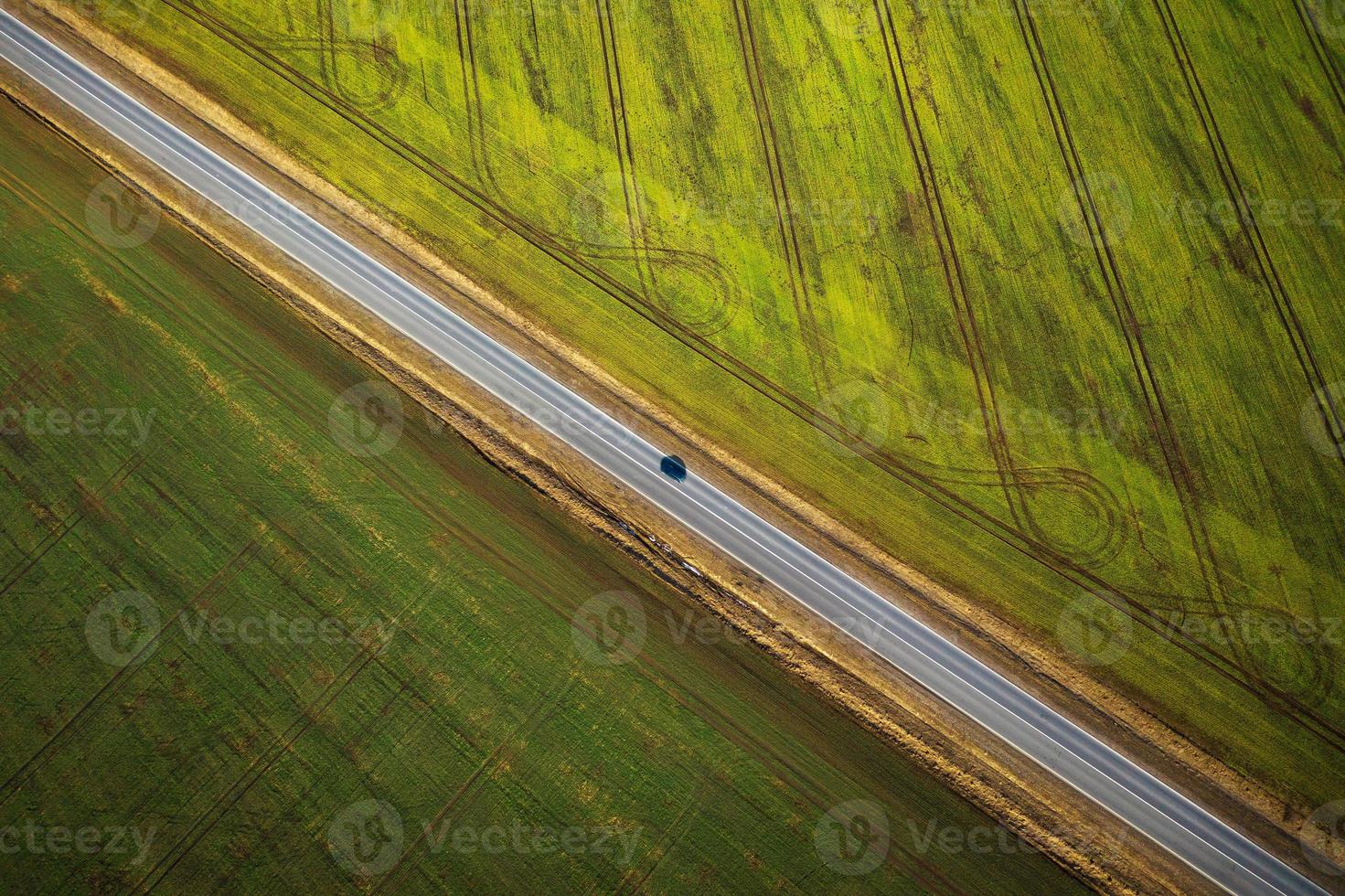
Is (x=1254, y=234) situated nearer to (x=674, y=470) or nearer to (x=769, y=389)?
(x=769, y=389)

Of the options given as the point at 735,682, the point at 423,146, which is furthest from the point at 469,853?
the point at 423,146

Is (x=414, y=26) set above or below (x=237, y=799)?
above

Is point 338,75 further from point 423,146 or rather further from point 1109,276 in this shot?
point 1109,276

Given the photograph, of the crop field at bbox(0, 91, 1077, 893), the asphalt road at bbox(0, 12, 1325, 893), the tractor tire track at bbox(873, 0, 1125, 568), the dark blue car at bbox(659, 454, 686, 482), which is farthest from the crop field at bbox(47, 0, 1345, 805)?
the crop field at bbox(0, 91, 1077, 893)

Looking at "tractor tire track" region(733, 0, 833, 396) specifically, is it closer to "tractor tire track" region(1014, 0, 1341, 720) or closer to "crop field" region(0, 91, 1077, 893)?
"crop field" region(0, 91, 1077, 893)

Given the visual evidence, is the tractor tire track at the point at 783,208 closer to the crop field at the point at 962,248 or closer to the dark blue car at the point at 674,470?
the crop field at the point at 962,248
